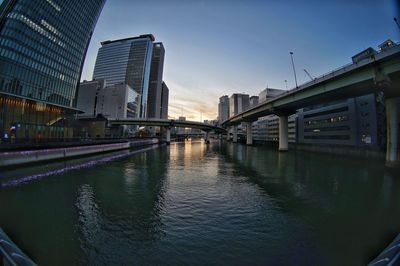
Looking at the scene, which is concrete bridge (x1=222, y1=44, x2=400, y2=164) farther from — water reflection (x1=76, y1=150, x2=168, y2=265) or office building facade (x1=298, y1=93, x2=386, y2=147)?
water reflection (x1=76, y1=150, x2=168, y2=265)

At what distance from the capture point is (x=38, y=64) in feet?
204

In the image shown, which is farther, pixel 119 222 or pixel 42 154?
pixel 42 154

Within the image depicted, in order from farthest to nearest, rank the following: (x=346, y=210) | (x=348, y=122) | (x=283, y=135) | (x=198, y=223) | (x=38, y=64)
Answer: (x=38, y=64), (x=283, y=135), (x=348, y=122), (x=346, y=210), (x=198, y=223)

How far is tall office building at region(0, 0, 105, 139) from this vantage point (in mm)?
51562

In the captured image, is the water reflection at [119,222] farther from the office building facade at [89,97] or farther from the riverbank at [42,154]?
the office building facade at [89,97]

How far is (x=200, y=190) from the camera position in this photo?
14.1 m

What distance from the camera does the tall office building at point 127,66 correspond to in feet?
617

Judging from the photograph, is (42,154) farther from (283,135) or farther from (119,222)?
(283,135)

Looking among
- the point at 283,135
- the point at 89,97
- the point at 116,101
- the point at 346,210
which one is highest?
the point at 89,97

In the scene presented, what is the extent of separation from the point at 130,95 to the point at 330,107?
458ft

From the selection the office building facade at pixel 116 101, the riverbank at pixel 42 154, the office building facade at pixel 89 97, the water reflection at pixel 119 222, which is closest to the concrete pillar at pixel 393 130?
the water reflection at pixel 119 222

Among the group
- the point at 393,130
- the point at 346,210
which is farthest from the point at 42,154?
the point at 393,130

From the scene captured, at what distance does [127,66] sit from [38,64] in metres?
139

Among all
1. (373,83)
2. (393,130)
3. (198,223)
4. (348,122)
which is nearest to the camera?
(198,223)
